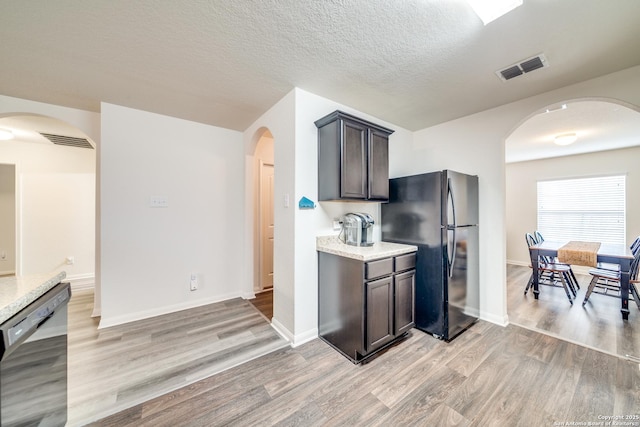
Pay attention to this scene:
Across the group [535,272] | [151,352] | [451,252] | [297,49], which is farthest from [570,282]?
[151,352]

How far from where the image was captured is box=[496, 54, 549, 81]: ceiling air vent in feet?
6.25

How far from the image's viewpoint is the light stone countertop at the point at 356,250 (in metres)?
2.04

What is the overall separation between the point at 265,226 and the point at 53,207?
3.73m

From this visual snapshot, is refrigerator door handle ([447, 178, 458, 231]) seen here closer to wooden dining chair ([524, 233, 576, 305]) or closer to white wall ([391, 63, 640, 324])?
white wall ([391, 63, 640, 324])

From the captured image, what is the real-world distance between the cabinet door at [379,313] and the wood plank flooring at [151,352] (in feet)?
2.83

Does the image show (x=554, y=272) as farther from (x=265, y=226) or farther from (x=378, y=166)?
(x=265, y=226)

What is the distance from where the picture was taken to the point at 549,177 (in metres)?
5.38

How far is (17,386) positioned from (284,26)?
2.21 m

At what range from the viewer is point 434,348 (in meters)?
2.24

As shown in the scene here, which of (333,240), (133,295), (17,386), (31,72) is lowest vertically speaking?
(133,295)

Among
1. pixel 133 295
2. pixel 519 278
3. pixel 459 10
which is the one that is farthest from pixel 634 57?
pixel 133 295

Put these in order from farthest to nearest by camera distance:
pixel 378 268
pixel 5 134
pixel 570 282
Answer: pixel 570 282 → pixel 5 134 → pixel 378 268

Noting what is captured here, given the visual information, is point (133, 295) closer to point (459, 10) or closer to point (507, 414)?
point (507, 414)

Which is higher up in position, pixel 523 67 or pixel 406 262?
pixel 523 67
